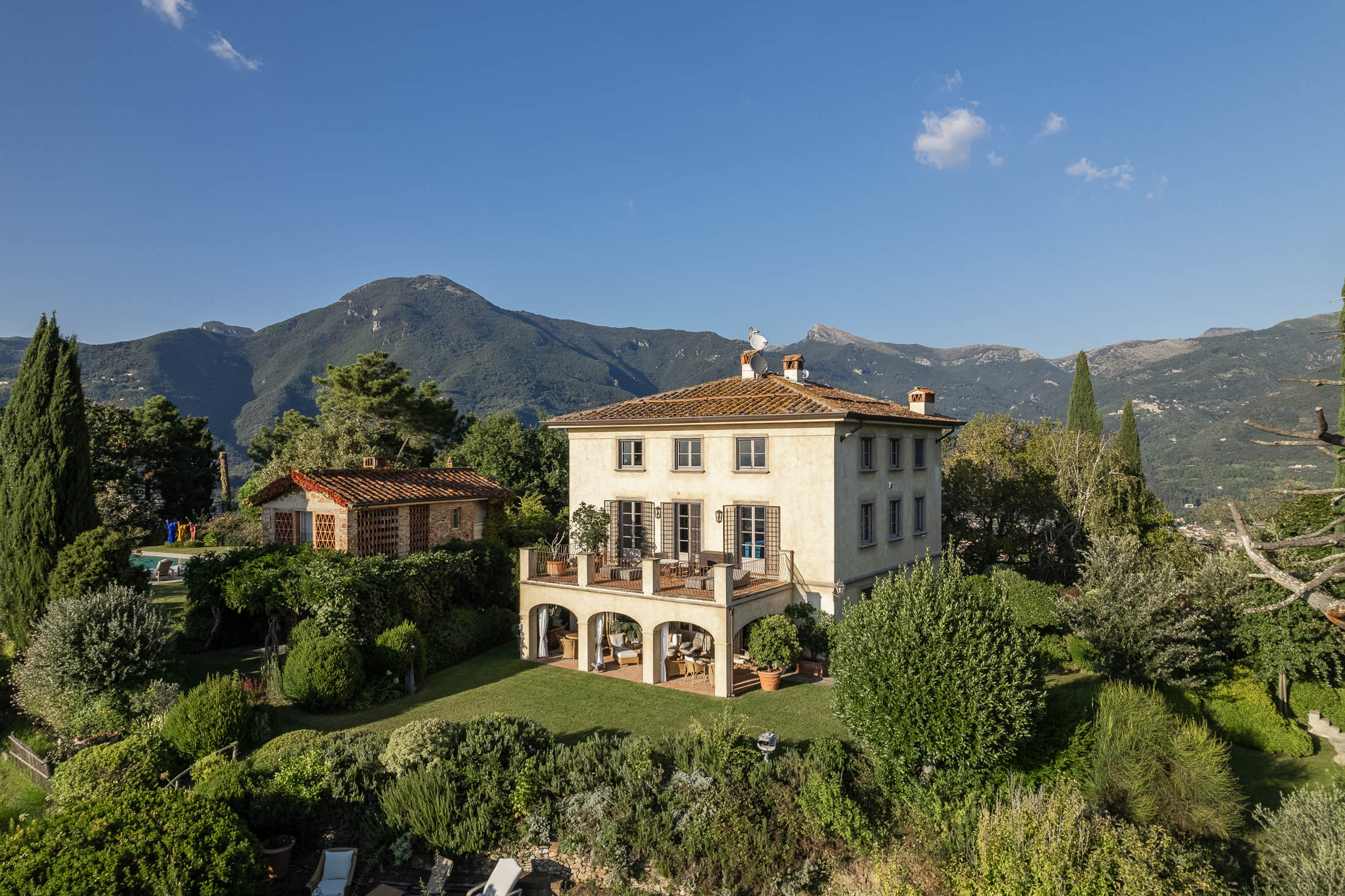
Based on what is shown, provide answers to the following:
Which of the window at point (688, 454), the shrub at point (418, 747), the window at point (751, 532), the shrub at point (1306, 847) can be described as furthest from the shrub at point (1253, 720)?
the shrub at point (418, 747)

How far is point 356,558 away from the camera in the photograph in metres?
21.2

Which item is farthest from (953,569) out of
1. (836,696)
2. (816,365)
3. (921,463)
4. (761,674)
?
(816,365)

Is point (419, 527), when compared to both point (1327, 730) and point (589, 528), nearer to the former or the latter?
point (589, 528)

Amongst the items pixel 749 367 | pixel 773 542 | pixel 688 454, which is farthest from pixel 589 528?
pixel 749 367

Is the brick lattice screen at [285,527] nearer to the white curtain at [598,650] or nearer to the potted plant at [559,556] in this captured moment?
the potted plant at [559,556]

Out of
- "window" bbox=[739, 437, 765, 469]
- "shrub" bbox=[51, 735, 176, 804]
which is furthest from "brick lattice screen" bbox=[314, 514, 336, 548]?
"window" bbox=[739, 437, 765, 469]

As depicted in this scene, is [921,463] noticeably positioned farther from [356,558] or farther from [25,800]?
[25,800]

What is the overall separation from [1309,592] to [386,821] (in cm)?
1369

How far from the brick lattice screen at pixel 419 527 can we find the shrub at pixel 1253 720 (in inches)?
910

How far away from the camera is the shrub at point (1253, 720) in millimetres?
17438

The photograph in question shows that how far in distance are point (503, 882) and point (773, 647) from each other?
31.3ft

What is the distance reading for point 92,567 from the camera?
19344mm

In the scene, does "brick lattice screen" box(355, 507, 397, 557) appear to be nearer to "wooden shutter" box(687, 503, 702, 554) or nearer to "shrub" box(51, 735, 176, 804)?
"shrub" box(51, 735, 176, 804)

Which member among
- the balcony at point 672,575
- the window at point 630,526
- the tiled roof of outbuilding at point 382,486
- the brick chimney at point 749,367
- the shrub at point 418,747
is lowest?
the shrub at point 418,747
